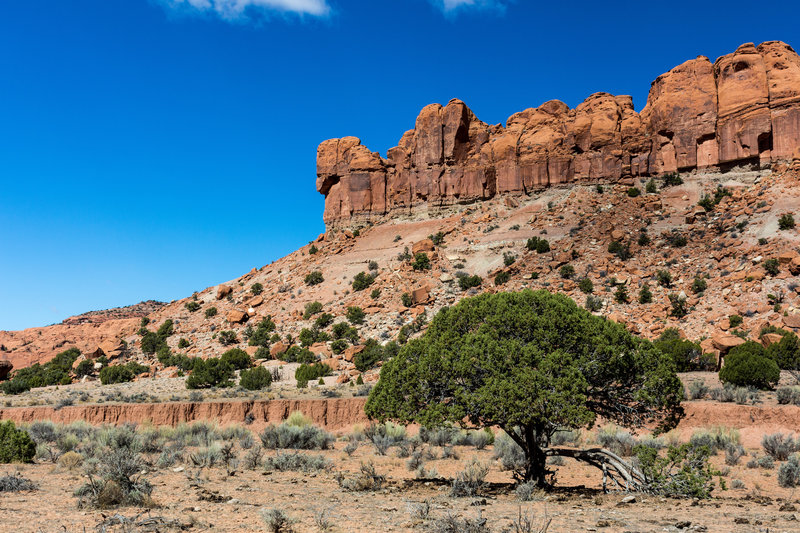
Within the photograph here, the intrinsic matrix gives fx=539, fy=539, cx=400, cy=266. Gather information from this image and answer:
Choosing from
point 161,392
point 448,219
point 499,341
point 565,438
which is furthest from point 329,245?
point 499,341

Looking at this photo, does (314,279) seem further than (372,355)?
Yes

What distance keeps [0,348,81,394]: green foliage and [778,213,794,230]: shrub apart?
187 feet

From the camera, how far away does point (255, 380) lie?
32094 mm

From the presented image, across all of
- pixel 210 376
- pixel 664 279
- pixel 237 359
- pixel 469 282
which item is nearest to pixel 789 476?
Answer: pixel 210 376

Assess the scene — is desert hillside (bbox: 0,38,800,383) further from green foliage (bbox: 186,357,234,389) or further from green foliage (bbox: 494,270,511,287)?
green foliage (bbox: 186,357,234,389)

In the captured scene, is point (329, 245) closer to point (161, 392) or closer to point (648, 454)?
point (161, 392)

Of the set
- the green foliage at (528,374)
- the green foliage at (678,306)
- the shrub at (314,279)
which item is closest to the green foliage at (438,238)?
the shrub at (314,279)

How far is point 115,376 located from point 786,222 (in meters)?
53.2

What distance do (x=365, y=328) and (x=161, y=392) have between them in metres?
18.4

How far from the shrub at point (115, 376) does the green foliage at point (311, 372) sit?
14638 mm

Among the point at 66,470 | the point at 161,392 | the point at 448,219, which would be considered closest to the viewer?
the point at 66,470

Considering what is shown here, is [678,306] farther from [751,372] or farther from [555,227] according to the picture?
[555,227]

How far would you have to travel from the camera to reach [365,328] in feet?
153

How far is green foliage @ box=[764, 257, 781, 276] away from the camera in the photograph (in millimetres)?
38000
